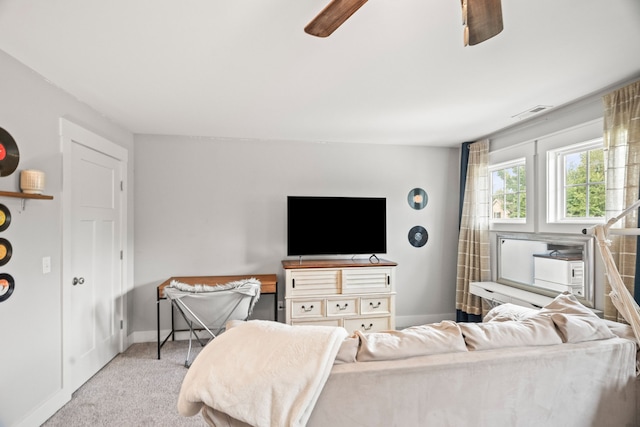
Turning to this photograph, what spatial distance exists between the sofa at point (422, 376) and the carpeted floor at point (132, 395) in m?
1.48

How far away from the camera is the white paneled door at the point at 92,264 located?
8.59 feet

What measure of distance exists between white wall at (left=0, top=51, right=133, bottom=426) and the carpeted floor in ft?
0.66

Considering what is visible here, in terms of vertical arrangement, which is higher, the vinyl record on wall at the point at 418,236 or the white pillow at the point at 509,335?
the vinyl record on wall at the point at 418,236

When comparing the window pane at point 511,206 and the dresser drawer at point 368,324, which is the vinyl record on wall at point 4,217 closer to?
the dresser drawer at point 368,324

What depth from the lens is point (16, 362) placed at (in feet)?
6.66

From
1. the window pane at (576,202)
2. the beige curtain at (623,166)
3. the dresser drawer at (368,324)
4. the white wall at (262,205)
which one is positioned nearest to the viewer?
the beige curtain at (623,166)

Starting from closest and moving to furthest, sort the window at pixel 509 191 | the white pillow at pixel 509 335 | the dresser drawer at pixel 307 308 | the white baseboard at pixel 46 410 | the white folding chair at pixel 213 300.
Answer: the white pillow at pixel 509 335 < the white baseboard at pixel 46 410 < the white folding chair at pixel 213 300 < the window at pixel 509 191 < the dresser drawer at pixel 307 308

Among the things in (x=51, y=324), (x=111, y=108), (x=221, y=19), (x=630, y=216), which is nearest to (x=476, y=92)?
(x=630, y=216)

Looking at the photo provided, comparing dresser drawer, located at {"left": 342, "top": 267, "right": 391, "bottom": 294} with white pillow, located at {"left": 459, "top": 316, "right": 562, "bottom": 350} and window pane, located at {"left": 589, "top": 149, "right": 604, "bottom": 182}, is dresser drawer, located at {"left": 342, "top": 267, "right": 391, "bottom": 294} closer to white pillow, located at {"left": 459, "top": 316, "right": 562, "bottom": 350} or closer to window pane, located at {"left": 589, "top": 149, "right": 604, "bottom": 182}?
window pane, located at {"left": 589, "top": 149, "right": 604, "bottom": 182}

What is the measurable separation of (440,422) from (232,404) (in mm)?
829

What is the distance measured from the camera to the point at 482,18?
1199mm

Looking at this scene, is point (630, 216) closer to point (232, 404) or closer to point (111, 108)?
point (232, 404)

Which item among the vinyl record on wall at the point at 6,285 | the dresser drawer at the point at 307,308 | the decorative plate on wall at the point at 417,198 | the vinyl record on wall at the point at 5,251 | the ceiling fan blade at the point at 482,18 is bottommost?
the dresser drawer at the point at 307,308

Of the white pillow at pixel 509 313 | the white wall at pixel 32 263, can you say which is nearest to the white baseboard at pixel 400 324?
the white wall at pixel 32 263
